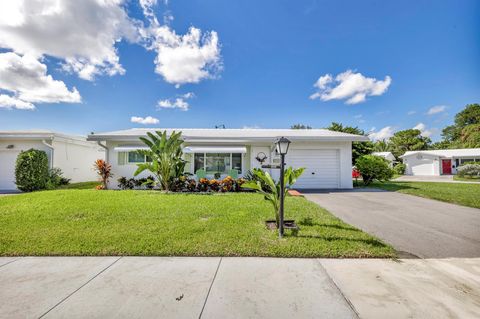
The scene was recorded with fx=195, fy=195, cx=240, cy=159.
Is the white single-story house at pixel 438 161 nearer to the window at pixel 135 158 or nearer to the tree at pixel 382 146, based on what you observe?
the tree at pixel 382 146

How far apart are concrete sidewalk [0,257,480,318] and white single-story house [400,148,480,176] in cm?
3598

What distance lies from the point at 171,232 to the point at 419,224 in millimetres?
6614

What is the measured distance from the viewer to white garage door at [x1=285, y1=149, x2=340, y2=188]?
499 inches

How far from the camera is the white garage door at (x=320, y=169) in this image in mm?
12680

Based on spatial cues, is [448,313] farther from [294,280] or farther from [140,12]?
[140,12]

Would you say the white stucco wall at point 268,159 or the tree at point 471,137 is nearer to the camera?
the white stucco wall at point 268,159

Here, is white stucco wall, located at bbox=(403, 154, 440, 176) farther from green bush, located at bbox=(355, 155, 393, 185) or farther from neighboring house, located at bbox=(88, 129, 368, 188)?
neighboring house, located at bbox=(88, 129, 368, 188)

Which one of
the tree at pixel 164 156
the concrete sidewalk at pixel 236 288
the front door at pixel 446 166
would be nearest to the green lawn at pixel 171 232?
the concrete sidewalk at pixel 236 288

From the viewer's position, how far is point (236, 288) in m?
2.61

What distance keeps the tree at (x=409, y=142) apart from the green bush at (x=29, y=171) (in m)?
55.4

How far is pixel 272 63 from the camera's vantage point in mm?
12859

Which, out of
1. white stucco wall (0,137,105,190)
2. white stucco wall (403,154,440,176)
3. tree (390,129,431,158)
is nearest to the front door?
white stucco wall (403,154,440,176)

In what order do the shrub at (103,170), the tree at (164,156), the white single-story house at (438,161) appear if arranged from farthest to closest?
the white single-story house at (438,161) → the shrub at (103,170) → the tree at (164,156)

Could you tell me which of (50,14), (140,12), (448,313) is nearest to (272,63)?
(140,12)
